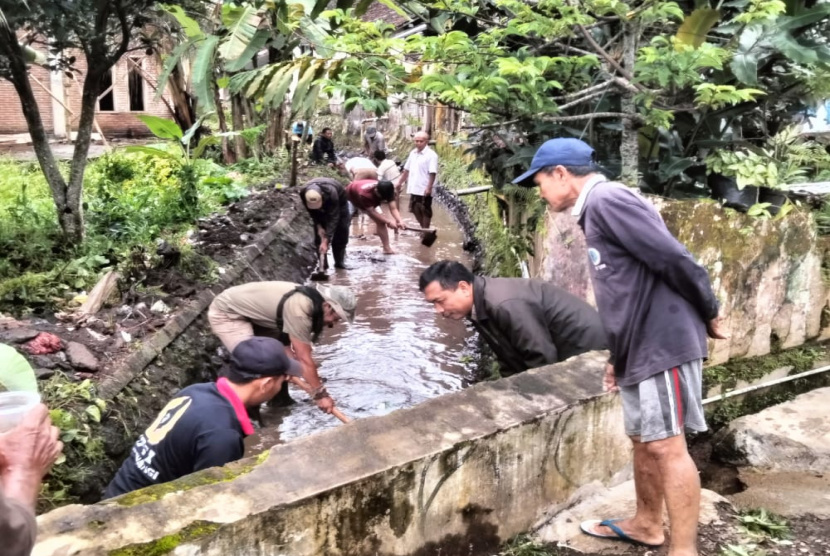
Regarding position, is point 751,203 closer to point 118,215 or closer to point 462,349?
point 462,349

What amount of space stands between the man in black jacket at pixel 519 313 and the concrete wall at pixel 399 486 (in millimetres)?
339

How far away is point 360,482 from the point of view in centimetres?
232

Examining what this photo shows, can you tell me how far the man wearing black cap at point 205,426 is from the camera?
2766 mm

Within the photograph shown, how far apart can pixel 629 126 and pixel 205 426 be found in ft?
10.7

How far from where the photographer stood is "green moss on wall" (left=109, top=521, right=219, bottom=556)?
2002 millimetres

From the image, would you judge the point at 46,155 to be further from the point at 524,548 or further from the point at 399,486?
the point at 524,548

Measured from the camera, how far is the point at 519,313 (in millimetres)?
3447

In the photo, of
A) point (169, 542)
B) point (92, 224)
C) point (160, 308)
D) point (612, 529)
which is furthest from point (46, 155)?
point (612, 529)

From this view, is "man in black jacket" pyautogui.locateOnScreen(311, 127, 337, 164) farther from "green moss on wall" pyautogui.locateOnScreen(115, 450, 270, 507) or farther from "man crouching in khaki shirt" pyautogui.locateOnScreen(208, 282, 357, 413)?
"green moss on wall" pyautogui.locateOnScreen(115, 450, 270, 507)

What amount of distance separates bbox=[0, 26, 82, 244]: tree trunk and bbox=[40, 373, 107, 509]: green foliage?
255 centimetres

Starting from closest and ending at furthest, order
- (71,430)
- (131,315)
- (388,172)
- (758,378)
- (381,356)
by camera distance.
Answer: (71,430) → (758,378) → (131,315) → (381,356) → (388,172)

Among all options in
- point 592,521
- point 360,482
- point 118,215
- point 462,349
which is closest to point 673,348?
point 592,521

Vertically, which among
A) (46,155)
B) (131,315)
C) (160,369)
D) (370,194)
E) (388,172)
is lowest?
(160,369)

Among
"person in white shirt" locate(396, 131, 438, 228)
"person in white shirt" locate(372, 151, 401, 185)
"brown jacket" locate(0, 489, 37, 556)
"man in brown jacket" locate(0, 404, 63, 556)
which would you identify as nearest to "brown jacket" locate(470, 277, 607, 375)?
"man in brown jacket" locate(0, 404, 63, 556)
